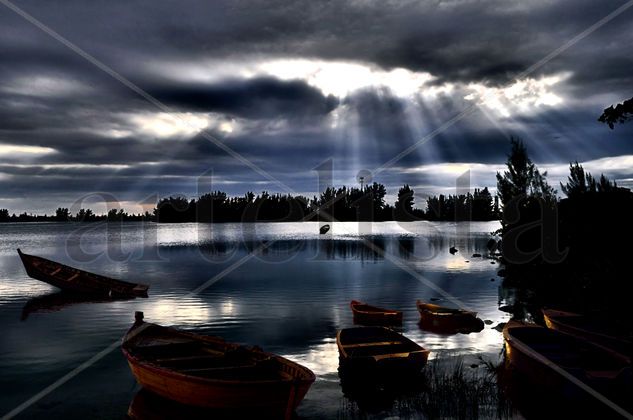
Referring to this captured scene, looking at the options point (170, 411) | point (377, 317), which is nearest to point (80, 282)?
point (377, 317)

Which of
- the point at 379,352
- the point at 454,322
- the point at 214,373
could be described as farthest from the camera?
the point at 454,322

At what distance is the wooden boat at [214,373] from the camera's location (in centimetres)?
1603

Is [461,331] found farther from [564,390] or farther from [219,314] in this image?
[219,314]

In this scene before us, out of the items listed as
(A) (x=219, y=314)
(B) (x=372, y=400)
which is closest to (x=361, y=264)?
(A) (x=219, y=314)

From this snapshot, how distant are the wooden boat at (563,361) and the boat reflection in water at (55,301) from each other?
3851cm

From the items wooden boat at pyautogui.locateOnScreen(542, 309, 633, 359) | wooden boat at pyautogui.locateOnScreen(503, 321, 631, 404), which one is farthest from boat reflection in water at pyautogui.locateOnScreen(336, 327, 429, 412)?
wooden boat at pyautogui.locateOnScreen(542, 309, 633, 359)

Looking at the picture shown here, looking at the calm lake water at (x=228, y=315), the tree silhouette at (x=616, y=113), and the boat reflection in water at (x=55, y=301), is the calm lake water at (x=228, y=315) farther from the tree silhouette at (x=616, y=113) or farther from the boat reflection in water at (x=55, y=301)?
the tree silhouette at (x=616, y=113)

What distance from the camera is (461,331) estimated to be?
31500mm

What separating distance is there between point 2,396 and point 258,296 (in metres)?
29.8

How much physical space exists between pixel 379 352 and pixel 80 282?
39.6m

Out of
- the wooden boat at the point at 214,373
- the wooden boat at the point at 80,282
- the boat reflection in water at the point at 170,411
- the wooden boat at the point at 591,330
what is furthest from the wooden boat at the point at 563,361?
the wooden boat at the point at 80,282

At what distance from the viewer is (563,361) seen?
19.0m

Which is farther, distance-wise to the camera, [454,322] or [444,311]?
[444,311]

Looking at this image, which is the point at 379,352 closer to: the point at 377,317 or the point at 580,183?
the point at 377,317
